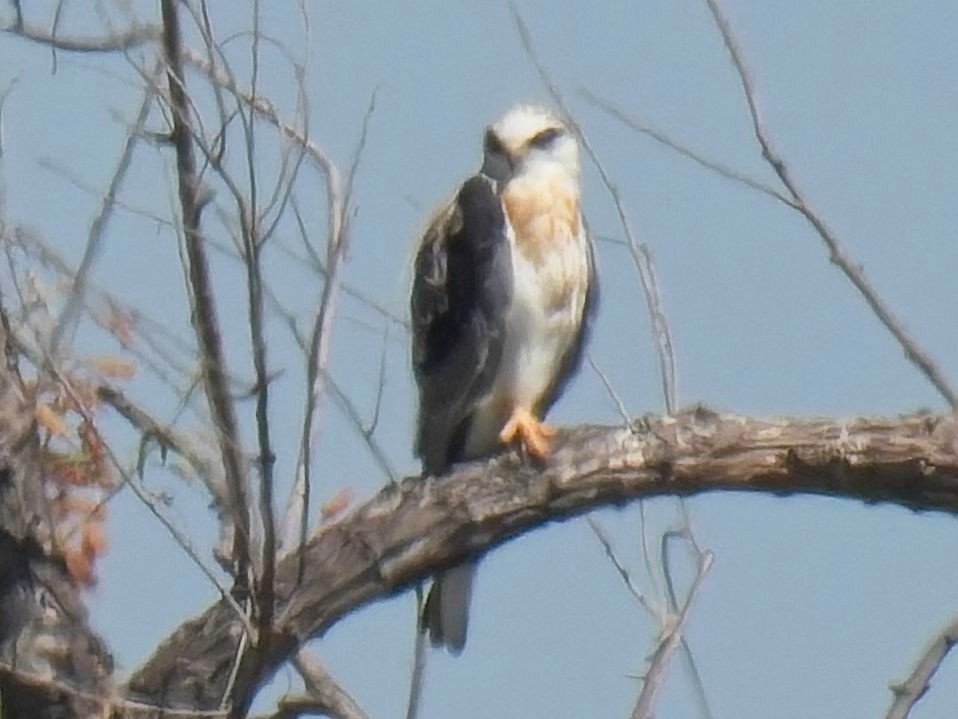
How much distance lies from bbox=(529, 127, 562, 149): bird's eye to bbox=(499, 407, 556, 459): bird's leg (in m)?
0.69

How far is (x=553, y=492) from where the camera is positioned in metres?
3.79

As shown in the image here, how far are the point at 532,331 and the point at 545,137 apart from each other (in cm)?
56

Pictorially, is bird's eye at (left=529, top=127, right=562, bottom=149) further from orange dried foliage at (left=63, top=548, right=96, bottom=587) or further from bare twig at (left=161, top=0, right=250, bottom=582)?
bare twig at (left=161, top=0, right=250, bottom=582)

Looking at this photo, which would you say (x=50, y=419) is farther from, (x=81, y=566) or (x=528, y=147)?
(x=528, y=147)

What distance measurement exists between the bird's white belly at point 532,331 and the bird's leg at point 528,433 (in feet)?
0.25

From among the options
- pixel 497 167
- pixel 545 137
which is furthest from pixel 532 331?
pixel 545 137

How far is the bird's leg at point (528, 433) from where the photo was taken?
4.00 metres

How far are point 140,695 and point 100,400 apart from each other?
589 millimetres

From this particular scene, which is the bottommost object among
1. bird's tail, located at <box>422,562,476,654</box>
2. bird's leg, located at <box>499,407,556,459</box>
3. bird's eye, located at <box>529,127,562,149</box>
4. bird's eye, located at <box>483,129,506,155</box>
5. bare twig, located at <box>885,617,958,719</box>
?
bare twig, located at <box>885,617,958,719</box>

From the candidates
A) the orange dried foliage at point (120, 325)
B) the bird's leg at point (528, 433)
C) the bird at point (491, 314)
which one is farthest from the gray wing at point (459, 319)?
the orange dried foliage at point (120, 325)

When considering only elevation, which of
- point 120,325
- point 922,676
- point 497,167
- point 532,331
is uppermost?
point 497,167

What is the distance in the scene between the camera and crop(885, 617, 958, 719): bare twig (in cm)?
310

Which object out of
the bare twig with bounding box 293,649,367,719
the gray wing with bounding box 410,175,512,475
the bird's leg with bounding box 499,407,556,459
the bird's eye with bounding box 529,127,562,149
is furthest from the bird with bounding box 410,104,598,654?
the bare twig with bounding box 293,649,367,719

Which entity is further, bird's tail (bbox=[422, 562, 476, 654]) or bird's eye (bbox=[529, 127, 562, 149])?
bird's eye (bbox=[529, 127, 562, 149])
